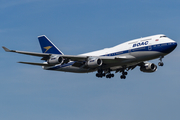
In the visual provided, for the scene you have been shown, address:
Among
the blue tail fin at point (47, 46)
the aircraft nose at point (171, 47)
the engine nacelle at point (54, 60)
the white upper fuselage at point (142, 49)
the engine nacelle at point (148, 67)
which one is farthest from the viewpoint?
the blue tail fin at point (47, 46)

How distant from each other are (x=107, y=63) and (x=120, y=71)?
634cm

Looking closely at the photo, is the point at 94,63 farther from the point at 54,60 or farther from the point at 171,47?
the point at 171,47

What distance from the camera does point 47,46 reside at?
71875 mm

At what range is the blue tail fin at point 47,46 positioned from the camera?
70919mm

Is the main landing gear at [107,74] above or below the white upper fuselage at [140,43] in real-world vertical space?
below

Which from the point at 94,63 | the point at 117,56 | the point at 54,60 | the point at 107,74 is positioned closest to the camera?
the point at 54,60

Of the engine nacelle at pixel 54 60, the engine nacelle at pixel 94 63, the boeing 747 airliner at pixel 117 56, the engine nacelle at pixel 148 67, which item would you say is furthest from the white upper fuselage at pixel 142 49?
the engine nacelle at pixel 148 67

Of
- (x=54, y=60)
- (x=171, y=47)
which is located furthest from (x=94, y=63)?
(x=171, y=47)

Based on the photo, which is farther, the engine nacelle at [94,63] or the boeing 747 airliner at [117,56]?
the engine nacelle at [94,63]

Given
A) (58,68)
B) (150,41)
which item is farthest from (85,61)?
(150,41)

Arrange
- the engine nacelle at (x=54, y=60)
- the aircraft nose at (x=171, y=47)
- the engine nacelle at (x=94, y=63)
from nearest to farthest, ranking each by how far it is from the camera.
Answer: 1. the aircraft nose at (x=171, y=47)
2. the engine nacelle at (x=54, y=60)
3. the engine nacelle at (x=94, y=63)

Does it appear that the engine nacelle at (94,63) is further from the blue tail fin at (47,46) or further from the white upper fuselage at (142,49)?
the blue tail fin at (47,46)

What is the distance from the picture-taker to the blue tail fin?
70919 millimetres

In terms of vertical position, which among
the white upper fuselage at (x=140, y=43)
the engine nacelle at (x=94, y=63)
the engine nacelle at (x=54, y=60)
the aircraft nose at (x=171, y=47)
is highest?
the white upper fuselage at (x=140, y=43)
